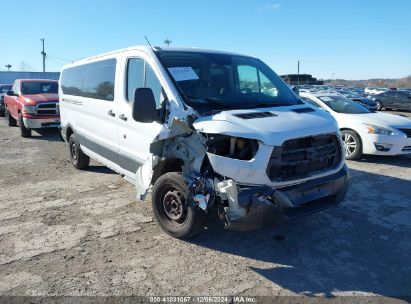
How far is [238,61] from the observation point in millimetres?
5223

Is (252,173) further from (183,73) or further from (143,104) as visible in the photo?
(183,73)

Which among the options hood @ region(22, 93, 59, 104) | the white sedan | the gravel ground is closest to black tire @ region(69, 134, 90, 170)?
the gravel ground

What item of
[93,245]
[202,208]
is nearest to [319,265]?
[202,208]

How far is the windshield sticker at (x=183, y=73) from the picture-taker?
4340 millimetres

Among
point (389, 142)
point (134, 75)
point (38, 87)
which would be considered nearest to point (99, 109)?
point (134, 75)

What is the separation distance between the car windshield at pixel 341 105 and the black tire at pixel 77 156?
5934 millimetres

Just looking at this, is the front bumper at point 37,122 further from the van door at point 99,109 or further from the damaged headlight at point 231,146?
the damaged headlight at point 231,146

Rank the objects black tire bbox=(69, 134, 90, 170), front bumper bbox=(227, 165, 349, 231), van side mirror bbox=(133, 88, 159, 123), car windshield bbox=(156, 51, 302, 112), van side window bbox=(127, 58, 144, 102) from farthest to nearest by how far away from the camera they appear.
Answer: black tire bbox=(69, 134, 90, 170) → van side window bbox=(127, 58, 144, 102) → car windshield bbox=(156, 51, 302, 112) → van side mirror bbox=(133, 88, 159, 123) → front bumper bbox=(227, 165, 349, 231)

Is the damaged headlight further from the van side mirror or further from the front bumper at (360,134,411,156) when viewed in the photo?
the front bumper at (360,134,411,156)

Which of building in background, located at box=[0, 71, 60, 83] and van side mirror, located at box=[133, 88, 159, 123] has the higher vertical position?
building in background, located at box=[0, 71, 60, 83]

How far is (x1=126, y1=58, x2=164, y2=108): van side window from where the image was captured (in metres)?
4.41

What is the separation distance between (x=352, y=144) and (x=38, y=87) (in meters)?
11.1

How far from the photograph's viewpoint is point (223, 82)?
470cm

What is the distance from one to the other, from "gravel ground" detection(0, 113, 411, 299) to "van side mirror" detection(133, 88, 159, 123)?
Result: 146cm
